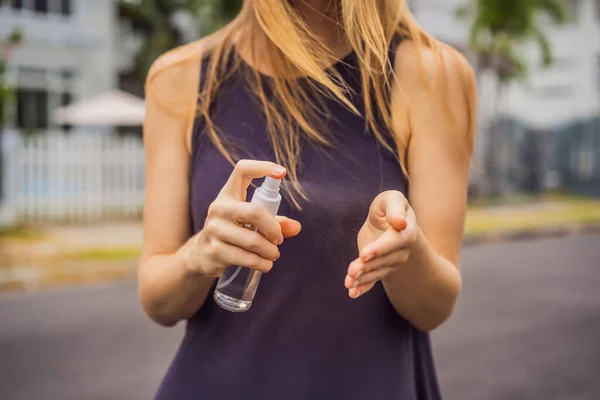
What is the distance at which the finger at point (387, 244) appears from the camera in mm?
997

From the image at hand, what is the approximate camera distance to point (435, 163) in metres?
1.37

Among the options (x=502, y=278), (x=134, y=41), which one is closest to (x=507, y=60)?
(x=134, y=41)

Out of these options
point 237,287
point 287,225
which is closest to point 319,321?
point 237,287

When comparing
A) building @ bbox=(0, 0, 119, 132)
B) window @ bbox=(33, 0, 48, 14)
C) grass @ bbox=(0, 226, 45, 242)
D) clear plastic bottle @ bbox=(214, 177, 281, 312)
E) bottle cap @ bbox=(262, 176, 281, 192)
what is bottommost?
grass @ bbox=(0, 226, 45, 242)

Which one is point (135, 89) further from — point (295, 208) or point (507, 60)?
point (295, 208)

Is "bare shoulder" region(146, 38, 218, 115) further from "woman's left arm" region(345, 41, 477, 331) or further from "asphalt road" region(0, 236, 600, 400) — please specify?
"asphalt road" region(0, 236, 600, 400)

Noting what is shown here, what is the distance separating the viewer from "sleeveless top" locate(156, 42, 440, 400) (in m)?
1.32

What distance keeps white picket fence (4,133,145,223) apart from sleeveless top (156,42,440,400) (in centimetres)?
1261

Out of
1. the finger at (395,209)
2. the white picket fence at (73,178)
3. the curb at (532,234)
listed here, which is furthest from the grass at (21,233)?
the finger at (395,209)

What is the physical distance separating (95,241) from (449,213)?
35.2 feet

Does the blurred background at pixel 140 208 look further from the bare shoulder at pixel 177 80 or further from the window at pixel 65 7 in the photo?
the bare shoulder at pixel 177 80

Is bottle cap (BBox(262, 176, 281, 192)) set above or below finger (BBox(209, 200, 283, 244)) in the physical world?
above

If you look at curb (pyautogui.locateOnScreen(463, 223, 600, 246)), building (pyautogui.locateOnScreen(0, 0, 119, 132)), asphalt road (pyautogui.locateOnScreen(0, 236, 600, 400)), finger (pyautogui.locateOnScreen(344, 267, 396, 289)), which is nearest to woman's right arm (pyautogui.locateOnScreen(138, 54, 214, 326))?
finger (pyautogui.locateOnScreen(344, 267, 396, 289))

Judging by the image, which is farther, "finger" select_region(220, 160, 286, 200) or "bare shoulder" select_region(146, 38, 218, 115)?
"bare shoulder" select_region(146, 38, 218, 115)
